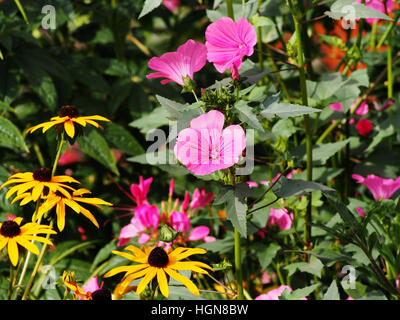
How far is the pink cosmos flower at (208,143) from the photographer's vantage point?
1.87ft

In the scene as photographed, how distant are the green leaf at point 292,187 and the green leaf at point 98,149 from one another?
387mm

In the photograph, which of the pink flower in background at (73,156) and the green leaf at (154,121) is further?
the pink flower in background at (73,156)

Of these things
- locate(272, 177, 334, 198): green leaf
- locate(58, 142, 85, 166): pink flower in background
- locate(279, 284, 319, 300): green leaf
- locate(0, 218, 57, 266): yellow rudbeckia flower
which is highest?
locate(272, 177, 334, 198): green leaf

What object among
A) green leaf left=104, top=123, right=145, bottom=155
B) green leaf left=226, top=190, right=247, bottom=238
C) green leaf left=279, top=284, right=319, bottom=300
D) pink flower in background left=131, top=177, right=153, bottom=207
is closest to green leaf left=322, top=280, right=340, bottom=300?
green leaf left=279, top=284, right=319, bottom=300

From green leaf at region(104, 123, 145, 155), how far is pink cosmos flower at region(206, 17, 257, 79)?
Answer: 42cm

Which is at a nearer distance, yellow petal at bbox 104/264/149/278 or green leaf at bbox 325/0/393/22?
yellow petal at bbox 104/264/149/278

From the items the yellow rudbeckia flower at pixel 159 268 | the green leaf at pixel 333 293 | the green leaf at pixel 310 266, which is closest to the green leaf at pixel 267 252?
the green leaf at pixel 310 266

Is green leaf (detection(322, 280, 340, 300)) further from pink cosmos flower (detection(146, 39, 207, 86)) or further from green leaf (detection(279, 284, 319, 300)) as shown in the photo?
pink cosmos flower (detection(146, 39, 207, 86))

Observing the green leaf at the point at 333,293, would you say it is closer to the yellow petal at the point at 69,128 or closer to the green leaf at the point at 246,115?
the green leaf at the point at 246,115

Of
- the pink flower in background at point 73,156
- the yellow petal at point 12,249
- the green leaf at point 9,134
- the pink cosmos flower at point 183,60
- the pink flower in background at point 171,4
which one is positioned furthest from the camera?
the pink flower in background at point 171,4

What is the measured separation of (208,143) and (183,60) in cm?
12

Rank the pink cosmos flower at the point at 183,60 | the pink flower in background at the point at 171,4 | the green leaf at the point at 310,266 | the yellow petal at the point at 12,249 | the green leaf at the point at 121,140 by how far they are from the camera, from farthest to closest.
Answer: the pink flower in background at the point at 171,4, the green leaf at the point at 121,140, the green leaf at the point at 310,266, the pink cosmos flower at the point at 183,60, the yellow petal at the point at 12,249

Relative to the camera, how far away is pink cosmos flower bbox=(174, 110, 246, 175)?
569mm
